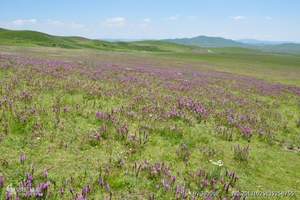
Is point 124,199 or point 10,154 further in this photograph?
point 10,154

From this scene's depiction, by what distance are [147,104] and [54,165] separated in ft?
24.8

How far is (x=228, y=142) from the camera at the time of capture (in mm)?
10727

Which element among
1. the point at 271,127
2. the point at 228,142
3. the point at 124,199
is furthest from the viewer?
the point at 271,127

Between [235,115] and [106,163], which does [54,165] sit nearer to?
[106,163]

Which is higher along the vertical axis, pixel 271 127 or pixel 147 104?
pixel 147 104

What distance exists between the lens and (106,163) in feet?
23.5

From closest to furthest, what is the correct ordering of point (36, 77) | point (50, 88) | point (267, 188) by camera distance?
point (267, 188) → point (50, 88) → point (36, 77)

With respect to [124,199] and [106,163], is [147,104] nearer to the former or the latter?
[106,163]

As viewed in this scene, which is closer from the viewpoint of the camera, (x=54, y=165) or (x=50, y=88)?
(x=54, y=165)

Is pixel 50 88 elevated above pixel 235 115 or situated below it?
above

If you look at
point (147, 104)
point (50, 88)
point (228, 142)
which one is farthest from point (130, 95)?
point (228, 142)

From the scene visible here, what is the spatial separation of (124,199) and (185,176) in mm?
1978

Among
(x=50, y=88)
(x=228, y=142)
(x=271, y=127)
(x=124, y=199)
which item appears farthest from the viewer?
(x=50, y=88)

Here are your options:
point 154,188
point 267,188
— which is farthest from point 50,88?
point 267,188
